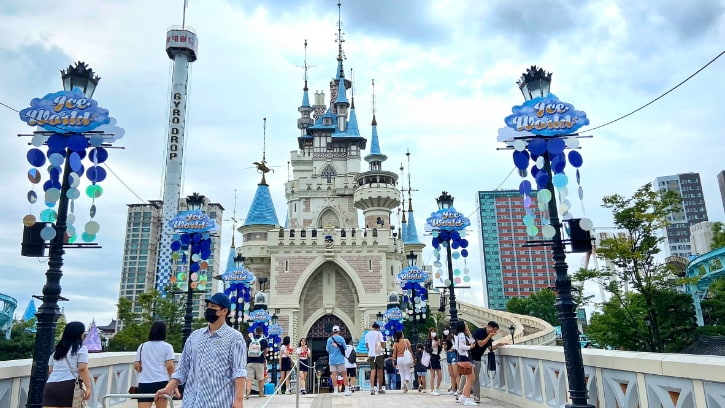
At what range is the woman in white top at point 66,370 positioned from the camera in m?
5.22

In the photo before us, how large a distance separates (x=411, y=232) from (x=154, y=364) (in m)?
46.3

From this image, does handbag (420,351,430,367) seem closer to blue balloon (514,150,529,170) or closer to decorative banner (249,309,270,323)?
blue balloon (514,150,529,170)

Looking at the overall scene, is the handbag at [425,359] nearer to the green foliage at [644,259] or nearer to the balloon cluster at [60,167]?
the balloon cluster at [60,167]

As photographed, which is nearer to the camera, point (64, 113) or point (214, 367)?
point (214, 367)

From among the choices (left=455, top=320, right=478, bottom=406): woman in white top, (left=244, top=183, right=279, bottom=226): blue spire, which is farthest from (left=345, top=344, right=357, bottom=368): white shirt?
(left=244, top=183, right=279, bottom=226): blue spire

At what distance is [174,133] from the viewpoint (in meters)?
47.7

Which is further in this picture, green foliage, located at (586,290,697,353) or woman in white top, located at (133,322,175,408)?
green foliage, located at (586,290,697,353)

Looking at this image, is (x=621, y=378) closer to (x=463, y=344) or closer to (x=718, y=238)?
(x=463, y=344)

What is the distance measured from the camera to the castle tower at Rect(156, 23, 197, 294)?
44031mm

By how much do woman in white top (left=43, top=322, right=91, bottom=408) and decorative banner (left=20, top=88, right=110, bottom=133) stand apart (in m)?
3.84

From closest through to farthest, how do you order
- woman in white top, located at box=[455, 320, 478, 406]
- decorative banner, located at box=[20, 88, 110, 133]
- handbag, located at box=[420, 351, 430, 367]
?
decorative banner, located at box=[20, 88, 110, 133] → woman in white top, located at box=[455, 320, 478, 406] → handbag, located at box=[420, 351, 430, 367]

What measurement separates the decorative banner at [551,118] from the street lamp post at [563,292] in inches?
14.2

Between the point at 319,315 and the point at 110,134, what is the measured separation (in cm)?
3078

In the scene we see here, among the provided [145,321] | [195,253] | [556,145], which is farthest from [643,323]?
[145,321]
